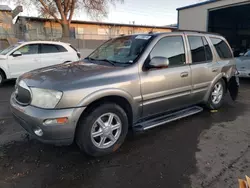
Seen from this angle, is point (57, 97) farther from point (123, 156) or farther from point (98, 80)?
point (123, 156)

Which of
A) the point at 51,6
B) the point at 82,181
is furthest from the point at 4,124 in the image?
the point at 51,6

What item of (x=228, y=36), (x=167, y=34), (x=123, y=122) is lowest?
(x=123, y=122)

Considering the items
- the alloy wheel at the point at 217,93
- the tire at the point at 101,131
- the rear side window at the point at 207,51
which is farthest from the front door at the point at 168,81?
the alloy wheel at the point at 217,93

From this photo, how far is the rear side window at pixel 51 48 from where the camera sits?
847cm

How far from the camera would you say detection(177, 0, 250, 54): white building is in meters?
14.1

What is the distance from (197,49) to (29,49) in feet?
21.9

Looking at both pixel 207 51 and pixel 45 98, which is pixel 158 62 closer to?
pixel 45 98

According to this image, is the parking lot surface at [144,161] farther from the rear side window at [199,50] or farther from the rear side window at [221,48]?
the rear side window at [221,48]

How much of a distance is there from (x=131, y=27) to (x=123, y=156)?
2993 cm

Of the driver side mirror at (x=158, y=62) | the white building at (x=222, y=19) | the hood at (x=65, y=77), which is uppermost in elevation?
the white building at (x=222, y=19)

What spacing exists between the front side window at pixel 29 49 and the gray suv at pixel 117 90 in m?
5.13

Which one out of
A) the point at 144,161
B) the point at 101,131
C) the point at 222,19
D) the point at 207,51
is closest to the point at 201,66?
the point at 207,51

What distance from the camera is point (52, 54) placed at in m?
8.62

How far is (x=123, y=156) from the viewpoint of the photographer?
3051 mm
